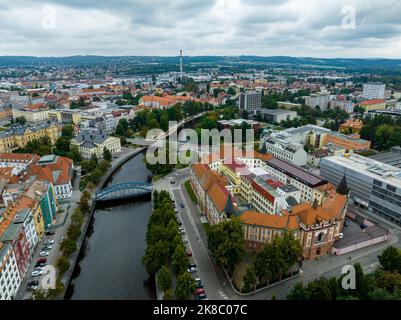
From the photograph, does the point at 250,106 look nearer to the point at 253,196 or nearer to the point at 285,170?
the point at 285,170

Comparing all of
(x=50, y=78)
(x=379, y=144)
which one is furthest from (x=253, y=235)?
(x=50, y=78)

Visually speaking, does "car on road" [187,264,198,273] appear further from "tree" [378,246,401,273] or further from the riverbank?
"tree" [378,246,401,273]

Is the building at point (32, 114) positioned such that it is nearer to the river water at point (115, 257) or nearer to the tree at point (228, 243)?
the river water at point (115, 257)

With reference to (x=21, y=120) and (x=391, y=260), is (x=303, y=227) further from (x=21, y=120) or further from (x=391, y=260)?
(x=21, y=120)

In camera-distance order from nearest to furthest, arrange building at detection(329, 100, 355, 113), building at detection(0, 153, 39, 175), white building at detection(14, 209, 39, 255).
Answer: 1. white building at detection(14, 209, 39, 255)
2. building at detection(0, 153, 39, 175)
3. building at detection(329, 100, 355, 113)

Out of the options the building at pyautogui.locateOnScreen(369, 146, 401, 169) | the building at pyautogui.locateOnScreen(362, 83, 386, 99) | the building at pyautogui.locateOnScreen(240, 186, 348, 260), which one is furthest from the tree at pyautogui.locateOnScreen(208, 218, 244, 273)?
the building at pyautogui.locateOnScreen(362, 83, 386, 99)

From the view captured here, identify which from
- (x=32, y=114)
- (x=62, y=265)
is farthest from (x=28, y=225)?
(x=32, y=114)
